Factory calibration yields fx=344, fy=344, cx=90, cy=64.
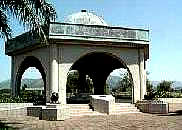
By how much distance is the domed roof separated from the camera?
25.7 m

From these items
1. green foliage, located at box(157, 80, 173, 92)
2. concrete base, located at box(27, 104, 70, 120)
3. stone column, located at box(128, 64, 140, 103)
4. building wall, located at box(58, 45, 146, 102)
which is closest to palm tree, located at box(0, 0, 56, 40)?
concrete base, located at box(27, 104, 70, 120)

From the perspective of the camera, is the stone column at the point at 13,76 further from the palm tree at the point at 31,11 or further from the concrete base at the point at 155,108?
the palm tree at the point at 31,11

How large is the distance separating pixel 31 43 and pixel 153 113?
971 cm

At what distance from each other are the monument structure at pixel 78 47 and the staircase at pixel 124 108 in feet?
3.66

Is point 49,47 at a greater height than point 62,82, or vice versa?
point 49,47

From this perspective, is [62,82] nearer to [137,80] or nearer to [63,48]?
[63,48]

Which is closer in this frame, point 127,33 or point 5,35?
point 5,35

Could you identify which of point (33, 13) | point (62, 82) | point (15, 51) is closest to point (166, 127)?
point (33, 13)

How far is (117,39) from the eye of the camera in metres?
24.2

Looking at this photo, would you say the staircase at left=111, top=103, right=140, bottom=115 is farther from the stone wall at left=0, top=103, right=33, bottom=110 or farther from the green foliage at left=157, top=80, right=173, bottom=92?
the green foliage at left=157, top=80, right=173, bottom=92

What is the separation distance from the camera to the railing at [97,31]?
2255 cm

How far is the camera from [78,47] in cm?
2388

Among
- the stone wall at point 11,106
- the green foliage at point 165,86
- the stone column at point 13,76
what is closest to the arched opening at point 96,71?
the stone column at point 13,76

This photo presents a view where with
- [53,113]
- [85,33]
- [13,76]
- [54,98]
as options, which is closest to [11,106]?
[54,98]
